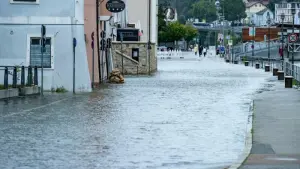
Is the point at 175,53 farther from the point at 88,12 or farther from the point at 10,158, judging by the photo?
the point at 10,158

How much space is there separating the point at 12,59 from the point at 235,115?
49.4 ft

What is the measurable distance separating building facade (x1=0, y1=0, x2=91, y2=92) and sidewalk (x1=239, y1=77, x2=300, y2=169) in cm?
906

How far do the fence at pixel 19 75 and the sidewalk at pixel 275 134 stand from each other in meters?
8.93

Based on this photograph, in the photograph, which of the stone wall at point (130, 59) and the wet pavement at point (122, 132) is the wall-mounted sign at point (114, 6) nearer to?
the stone wall at point (130, 59)

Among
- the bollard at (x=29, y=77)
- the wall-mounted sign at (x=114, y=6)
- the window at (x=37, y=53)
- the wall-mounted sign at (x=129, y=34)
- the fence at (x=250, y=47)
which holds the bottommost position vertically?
the fence at (x=250, y=47)

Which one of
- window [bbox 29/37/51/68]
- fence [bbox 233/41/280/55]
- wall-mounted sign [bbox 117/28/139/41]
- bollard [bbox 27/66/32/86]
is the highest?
wall-mounted sign [bbox 117/28/139/41]

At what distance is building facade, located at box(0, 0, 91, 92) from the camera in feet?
126

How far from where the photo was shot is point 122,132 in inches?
818

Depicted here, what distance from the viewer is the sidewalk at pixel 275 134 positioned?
15.4 m

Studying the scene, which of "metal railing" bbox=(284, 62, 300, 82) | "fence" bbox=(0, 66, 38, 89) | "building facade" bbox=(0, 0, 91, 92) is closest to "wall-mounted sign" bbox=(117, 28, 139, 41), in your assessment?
"metal railing" bbox=(284, 62, 300, 82)

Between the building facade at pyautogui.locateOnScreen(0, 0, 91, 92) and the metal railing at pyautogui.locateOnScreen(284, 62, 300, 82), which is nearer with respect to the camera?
the building facade at pyautogui.locateOnScreen(0, 0, 91, 92)

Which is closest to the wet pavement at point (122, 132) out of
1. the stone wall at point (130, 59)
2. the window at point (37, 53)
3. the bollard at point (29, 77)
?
the bollard at point (29, 77)

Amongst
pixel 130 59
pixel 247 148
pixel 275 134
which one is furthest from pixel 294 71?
pixel 247 148

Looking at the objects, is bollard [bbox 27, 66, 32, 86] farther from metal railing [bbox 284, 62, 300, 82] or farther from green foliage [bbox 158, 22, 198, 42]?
green foliage [bbox 158, 22, 198, 42]
